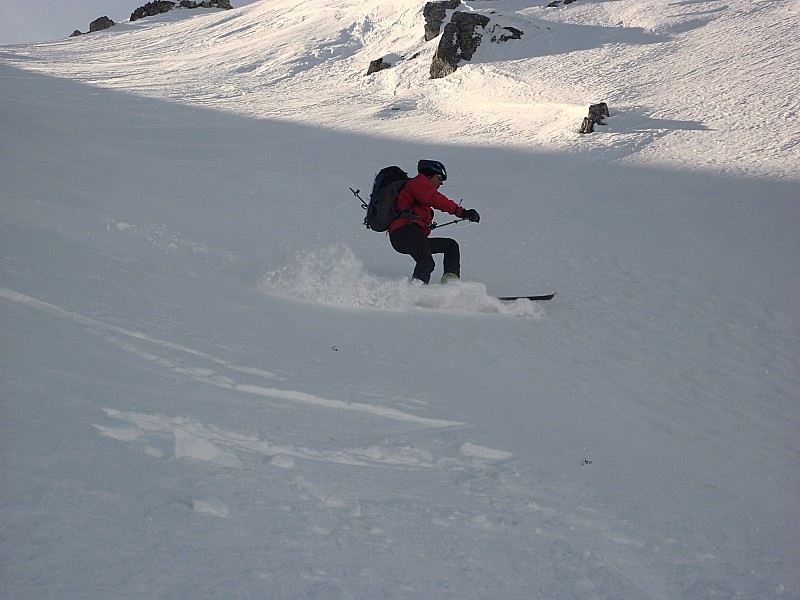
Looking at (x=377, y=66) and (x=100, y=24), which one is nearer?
(x=377, y=66)

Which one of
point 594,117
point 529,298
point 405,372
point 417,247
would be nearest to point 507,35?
point 594,117

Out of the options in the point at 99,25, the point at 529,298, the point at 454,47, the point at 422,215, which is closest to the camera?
the point at 529,298

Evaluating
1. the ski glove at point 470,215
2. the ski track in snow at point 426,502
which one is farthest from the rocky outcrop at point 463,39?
the ski track in snow at point 426,502

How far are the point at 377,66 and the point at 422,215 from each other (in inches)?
764

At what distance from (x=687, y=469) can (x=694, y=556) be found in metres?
0.96

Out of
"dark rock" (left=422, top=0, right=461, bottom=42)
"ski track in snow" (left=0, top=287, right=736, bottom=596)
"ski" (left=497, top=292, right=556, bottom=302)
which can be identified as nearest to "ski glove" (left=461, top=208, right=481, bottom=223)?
"ski" (left=497, top=292, right=556, bottom=302)

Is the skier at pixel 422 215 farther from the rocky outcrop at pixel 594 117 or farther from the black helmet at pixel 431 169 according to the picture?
the rocky outcrop at pixel 594 117

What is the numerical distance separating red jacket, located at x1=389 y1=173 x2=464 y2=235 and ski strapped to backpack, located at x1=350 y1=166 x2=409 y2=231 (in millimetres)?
53

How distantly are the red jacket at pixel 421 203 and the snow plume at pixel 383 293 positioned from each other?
0.67 metres

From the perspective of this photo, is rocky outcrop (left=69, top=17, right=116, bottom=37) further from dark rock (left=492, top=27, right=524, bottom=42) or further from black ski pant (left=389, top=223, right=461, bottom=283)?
black ski pant (left=389, top=223, right=461, bottom=283)

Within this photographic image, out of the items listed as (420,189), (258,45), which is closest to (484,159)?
(420,189)

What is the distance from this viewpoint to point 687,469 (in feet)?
11.5

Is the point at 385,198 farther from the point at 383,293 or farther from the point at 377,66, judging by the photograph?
the point at 377,66

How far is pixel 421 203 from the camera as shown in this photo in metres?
6.86
